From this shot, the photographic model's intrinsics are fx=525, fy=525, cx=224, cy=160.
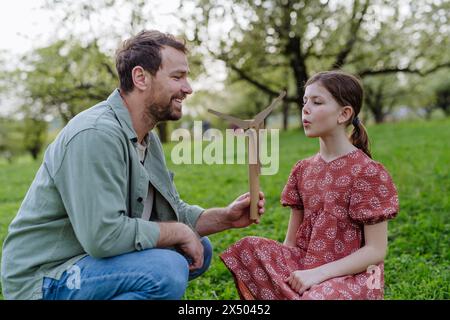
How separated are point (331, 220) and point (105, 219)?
1200mm

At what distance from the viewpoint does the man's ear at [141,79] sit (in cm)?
294

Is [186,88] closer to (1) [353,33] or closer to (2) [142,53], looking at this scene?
(2) [142,53]

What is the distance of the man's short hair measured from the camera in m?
2.95

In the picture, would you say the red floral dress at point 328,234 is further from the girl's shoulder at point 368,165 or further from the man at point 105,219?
the man at point 105,219

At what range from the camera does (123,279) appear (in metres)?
2.48

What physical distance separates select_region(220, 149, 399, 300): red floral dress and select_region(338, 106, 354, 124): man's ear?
19 centimetres

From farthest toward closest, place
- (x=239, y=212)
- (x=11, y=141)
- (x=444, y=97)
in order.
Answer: (x=11, y=141), (x=444, y=97), (x=239, y=212)

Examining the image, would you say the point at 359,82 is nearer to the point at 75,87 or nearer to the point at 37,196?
the point at 37,196

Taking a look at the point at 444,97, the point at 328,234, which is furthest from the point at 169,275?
the point at 444,97

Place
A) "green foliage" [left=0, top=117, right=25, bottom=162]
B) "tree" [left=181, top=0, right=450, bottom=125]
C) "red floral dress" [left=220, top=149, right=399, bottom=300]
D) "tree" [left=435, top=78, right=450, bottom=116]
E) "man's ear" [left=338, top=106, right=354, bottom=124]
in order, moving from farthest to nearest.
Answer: "green foliage" [left=0, top=117, right=25, bottom=162] → "tree" [left=435, top=78, right=450, bottom=116] → "tree" [left=181, top=0, right=450, bottom=125] → "man's ear" [left=338, top=106, right=354, bottom=124] → "red floral dress" [left=220, top=149, right=399, bottom=300]

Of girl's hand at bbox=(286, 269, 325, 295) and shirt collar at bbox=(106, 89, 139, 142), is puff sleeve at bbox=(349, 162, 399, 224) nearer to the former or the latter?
girl's hand at bbox=(286, 269, 325, 295)

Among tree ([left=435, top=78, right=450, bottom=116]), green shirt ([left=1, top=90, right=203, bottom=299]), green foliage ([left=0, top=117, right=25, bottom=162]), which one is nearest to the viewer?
green shirt ([left=1, top=90, right=203, bottom=299])

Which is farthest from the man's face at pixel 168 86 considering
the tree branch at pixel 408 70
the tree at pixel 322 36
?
the tree branch at pixel 408 70

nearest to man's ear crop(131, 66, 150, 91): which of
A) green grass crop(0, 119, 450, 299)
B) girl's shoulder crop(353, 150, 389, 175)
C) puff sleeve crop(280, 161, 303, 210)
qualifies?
puff sleeve crop(280, 161, 303, 210)
